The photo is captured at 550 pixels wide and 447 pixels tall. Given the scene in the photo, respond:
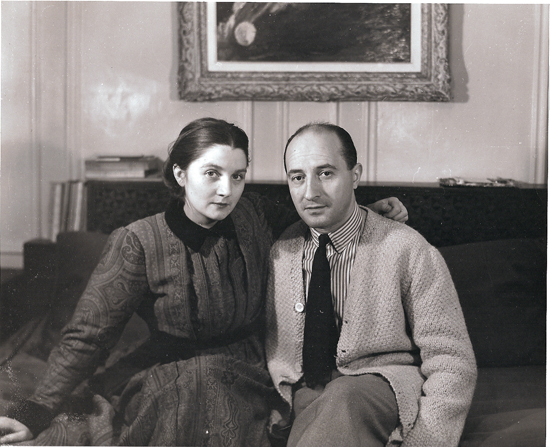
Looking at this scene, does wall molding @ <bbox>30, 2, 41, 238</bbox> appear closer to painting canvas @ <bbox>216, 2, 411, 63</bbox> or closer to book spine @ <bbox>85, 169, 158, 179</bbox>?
book spine @ <bbox>85, 169, 158, 179</bbox>

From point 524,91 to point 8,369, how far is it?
5.99 feet

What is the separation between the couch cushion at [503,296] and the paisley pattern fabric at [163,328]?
22.9 inches

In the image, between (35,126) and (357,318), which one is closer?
(357,318)

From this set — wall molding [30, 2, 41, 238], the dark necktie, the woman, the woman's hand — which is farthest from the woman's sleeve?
the woman's hand

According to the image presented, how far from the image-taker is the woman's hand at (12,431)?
162 cm

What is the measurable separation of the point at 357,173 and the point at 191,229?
524 millimetres

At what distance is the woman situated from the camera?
1592mm

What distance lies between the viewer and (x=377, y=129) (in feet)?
5.36

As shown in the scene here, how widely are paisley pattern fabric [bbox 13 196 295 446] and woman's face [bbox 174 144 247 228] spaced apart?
3 centimetres

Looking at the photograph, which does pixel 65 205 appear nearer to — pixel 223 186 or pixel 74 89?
pixel 74 89

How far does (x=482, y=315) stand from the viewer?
164cm

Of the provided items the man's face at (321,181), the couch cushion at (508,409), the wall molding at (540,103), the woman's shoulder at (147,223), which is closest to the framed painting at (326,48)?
the man's face at (321,181)

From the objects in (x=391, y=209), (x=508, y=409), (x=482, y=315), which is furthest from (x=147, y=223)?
(x=508, y=409)

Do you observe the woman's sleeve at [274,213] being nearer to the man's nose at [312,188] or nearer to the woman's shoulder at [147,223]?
the man's nose at [312,188]
